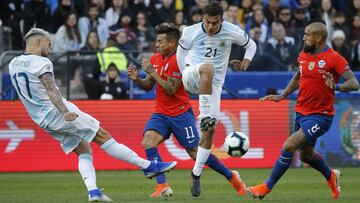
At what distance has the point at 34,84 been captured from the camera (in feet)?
40.3

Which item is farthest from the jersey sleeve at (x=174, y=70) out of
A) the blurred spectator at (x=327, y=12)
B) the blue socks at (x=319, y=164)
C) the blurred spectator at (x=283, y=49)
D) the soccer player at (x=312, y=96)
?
the blurred spectator at (x=327, y=12)

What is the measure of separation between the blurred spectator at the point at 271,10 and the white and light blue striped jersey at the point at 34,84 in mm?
13503

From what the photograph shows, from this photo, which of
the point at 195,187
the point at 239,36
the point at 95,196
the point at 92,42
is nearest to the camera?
the point at 95,196

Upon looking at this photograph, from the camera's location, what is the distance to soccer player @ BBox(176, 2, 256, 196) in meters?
13.0

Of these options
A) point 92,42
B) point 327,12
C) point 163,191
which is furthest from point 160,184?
point 327,12

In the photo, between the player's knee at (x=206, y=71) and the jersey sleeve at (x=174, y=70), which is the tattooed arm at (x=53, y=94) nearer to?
the player's knee at (x=206, y=71)

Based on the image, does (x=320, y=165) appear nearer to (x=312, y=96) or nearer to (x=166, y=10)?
(x=312, y=96)

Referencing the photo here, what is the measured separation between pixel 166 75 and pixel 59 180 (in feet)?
13.8

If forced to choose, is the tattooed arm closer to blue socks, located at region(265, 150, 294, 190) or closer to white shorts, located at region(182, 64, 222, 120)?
white shorts, located at region(182, 64, 222, 120)

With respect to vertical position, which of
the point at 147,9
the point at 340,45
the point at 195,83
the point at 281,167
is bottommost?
the point at 340,45

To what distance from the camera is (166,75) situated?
1411 centimetres

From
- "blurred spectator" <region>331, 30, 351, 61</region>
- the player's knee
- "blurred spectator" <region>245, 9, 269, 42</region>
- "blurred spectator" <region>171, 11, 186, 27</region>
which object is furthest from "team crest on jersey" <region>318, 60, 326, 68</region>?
"blurred spectator" <region>245, 9, 269, 42</region>

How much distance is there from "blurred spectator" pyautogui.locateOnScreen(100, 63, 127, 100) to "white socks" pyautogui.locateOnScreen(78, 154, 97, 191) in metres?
9.32

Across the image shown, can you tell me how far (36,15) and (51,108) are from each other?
12.0 metres
